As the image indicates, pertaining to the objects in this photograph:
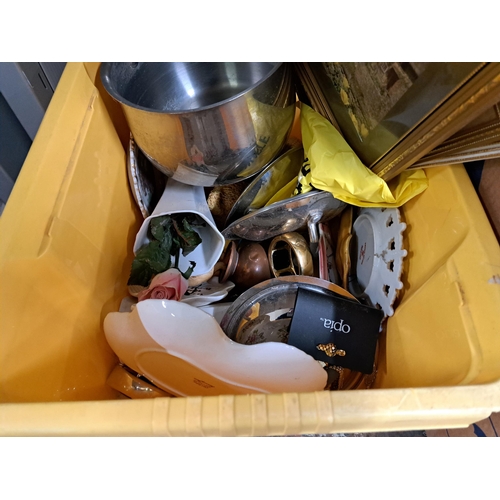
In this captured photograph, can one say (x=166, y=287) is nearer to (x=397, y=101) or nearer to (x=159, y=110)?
(x=159, y=110)

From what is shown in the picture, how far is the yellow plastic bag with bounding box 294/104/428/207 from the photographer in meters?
0.57

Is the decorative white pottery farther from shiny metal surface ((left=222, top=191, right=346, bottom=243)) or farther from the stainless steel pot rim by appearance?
the stainless steel pot rim

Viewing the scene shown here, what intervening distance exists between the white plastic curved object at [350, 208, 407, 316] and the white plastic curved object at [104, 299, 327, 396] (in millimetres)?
171

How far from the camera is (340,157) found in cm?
60

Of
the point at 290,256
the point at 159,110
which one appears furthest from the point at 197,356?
the point at 159,110

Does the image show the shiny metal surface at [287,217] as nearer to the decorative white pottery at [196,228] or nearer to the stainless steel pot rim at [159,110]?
the decorative white pottery at [196,228]

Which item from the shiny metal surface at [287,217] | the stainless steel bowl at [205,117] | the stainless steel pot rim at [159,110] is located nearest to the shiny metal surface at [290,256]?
the shiny metal surface at [287,217]

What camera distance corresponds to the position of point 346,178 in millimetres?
579

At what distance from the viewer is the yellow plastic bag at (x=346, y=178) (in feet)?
1.88

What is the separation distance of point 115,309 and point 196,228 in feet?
0.69

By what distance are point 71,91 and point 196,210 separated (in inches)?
10.6

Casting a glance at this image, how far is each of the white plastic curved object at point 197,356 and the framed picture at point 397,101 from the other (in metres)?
0.32
